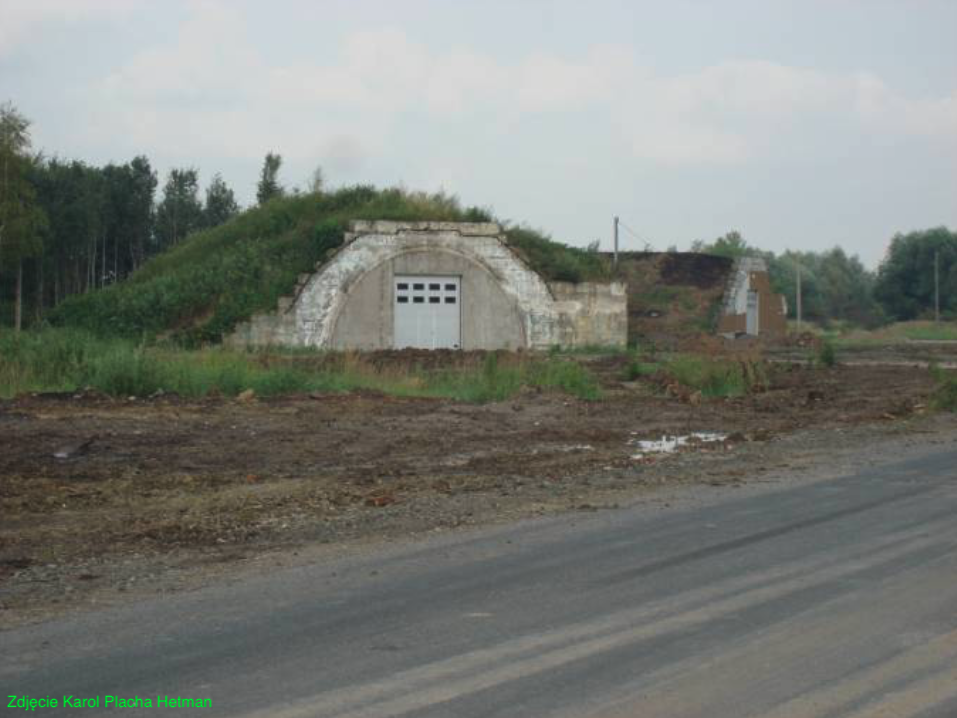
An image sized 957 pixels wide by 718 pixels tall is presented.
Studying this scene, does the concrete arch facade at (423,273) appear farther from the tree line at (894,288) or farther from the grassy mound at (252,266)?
the tree line at (894,288)

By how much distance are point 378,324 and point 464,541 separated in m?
27.7

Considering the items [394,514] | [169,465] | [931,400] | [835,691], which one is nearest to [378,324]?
[931,400]

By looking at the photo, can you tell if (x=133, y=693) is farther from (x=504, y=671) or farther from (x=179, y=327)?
(x=179, y=327)

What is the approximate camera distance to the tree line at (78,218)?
48.8m

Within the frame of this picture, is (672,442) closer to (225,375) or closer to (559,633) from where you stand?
(225,375)

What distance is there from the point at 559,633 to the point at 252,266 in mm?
31449

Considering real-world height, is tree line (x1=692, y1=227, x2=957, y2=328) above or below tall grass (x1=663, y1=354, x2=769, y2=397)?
above

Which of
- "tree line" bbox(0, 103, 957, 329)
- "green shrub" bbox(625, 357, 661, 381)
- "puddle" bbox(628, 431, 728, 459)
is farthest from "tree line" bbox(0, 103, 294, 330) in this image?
"puddle" bbox(628, 431, 728, 459)

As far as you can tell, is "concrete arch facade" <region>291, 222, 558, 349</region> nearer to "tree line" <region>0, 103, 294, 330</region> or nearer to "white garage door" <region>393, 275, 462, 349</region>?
"white garage door" <region>393, 275, 462, 349</region>

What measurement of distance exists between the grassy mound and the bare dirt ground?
1451cm

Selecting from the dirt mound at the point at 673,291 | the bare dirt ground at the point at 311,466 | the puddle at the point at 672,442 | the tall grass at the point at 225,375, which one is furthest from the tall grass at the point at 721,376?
the dirt mound at the point at 673,291

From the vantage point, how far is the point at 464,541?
9.32 m

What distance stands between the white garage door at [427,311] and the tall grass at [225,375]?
10332mm

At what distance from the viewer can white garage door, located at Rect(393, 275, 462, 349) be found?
3697cm
